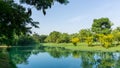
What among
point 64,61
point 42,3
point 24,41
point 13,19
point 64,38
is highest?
point 64,38

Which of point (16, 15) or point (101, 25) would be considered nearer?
point (16, 15)

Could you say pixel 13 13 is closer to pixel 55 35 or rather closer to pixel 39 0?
pixel 39 0

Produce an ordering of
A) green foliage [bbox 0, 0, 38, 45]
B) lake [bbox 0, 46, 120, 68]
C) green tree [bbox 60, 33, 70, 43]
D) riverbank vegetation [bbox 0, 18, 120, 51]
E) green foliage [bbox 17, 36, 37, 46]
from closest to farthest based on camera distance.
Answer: green foliage [bbox 0, 0, 38, 45] < lake [bbox 0, 46, 120, 68] < riverbank vegetation [bbox 0, 18, 120, 51] < green foliage [bbox 17, 36, 37, 46] < green tree [bbox 60, 33, 70, 43]

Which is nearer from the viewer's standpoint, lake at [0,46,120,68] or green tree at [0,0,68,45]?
green tree at [0,0,68,45]

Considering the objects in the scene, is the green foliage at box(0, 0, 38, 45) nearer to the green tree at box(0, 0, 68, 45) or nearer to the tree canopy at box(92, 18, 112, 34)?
the green tree at box(0, 0, 68, 45)

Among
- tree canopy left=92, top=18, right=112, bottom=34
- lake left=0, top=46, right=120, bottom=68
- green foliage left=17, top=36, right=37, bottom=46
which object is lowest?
lake left=0, top=46, right=120, bottom=68

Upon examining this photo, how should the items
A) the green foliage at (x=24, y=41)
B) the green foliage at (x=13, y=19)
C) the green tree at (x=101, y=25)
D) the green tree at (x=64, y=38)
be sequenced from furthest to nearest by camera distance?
1. the green tree at (x=64, y=38)
2. the green foliage at (x=24, y=41)
3. the green tree at (x=101, y=25)
4. the green foliage at (x=13, y=19)

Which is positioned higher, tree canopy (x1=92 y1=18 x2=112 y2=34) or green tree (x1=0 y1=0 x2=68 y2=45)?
tree canopy (x1=92 y1=18 x2=112 y2=34)

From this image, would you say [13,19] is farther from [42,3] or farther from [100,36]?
[100,36]

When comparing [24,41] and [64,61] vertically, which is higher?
[24,41]

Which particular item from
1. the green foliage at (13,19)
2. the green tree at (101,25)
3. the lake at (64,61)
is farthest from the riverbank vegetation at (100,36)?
the green foliage at (13,19)

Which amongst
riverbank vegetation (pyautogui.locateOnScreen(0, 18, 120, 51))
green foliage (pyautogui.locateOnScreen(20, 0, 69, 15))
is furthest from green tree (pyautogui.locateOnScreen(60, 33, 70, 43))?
green foliage (pyautogui.locateOnScreen(20, 0, 69, 15))

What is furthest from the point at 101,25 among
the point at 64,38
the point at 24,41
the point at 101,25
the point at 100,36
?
the point at 24,41

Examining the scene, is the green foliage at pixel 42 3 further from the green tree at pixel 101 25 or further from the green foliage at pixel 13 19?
the green tree at pixel 101 25
